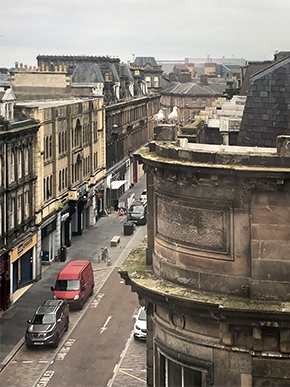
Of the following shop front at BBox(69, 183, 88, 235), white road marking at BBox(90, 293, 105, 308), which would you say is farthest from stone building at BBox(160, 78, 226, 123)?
white road marking at BBox(90, 293, 105, 308)

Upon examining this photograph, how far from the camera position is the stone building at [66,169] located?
56.9m

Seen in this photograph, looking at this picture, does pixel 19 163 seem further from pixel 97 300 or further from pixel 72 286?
pixel 97 300

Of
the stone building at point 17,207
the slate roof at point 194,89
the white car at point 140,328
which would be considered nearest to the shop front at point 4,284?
the stone building at point 17,207

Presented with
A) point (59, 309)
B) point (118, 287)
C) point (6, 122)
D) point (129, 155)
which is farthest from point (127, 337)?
point (129, 155)

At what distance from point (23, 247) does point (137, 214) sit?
1132 inches

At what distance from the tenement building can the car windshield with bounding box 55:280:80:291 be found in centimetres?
3261

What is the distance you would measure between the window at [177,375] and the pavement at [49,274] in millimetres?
24168

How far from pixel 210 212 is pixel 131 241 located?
55158mm

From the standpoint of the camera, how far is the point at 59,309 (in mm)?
42344

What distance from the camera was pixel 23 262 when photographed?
2109 inches

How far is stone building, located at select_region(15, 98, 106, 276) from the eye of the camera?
5691cm

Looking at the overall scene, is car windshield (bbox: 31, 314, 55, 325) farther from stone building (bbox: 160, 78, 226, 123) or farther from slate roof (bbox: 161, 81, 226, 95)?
slate roof (bbox: 161, 81, 226, 95)

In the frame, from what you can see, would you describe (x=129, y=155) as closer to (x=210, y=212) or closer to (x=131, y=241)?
(x=131, y=241)

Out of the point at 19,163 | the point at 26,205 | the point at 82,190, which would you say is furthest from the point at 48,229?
the point at 82,190
